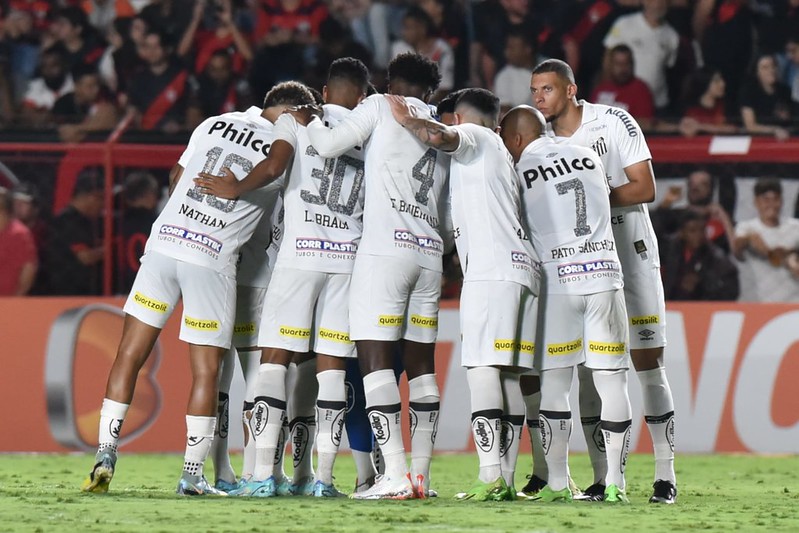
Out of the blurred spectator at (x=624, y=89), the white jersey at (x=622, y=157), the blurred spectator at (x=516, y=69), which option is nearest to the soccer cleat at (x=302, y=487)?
the white jersey at (x=622, y=157)

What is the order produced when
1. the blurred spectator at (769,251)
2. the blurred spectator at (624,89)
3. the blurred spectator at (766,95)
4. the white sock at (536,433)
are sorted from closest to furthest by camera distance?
the white sock at (536,433), the blurred spectator at (769,251), the blurred spectator at (766,95), the blurred spectator at (624,89)

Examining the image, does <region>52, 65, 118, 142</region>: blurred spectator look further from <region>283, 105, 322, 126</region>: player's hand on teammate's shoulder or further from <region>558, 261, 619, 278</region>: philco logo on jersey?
<region>558, 261, 619, 278</region>: philco logo on jersey

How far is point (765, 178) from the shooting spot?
10250 mm

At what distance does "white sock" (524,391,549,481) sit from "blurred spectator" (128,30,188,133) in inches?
245

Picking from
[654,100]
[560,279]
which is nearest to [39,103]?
[654,100]

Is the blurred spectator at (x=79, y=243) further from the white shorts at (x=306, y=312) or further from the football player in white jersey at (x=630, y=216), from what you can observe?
the football player in white jersey at (x=630, y=216)

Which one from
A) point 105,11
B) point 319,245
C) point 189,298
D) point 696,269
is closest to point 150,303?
point 189,298

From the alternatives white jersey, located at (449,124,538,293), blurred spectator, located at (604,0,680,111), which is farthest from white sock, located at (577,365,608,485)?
blurred spectator, located at (604,0,680,111)

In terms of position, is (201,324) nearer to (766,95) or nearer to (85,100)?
(85,100)

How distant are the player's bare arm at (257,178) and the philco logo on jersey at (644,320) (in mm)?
2084

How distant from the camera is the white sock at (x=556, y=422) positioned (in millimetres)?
6613

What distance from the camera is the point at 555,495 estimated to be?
6.66 metres

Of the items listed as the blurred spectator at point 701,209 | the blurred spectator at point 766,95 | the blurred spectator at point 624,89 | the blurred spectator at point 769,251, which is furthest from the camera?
the blurred spectator at point 624,89

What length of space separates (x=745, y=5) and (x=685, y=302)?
177 inches
